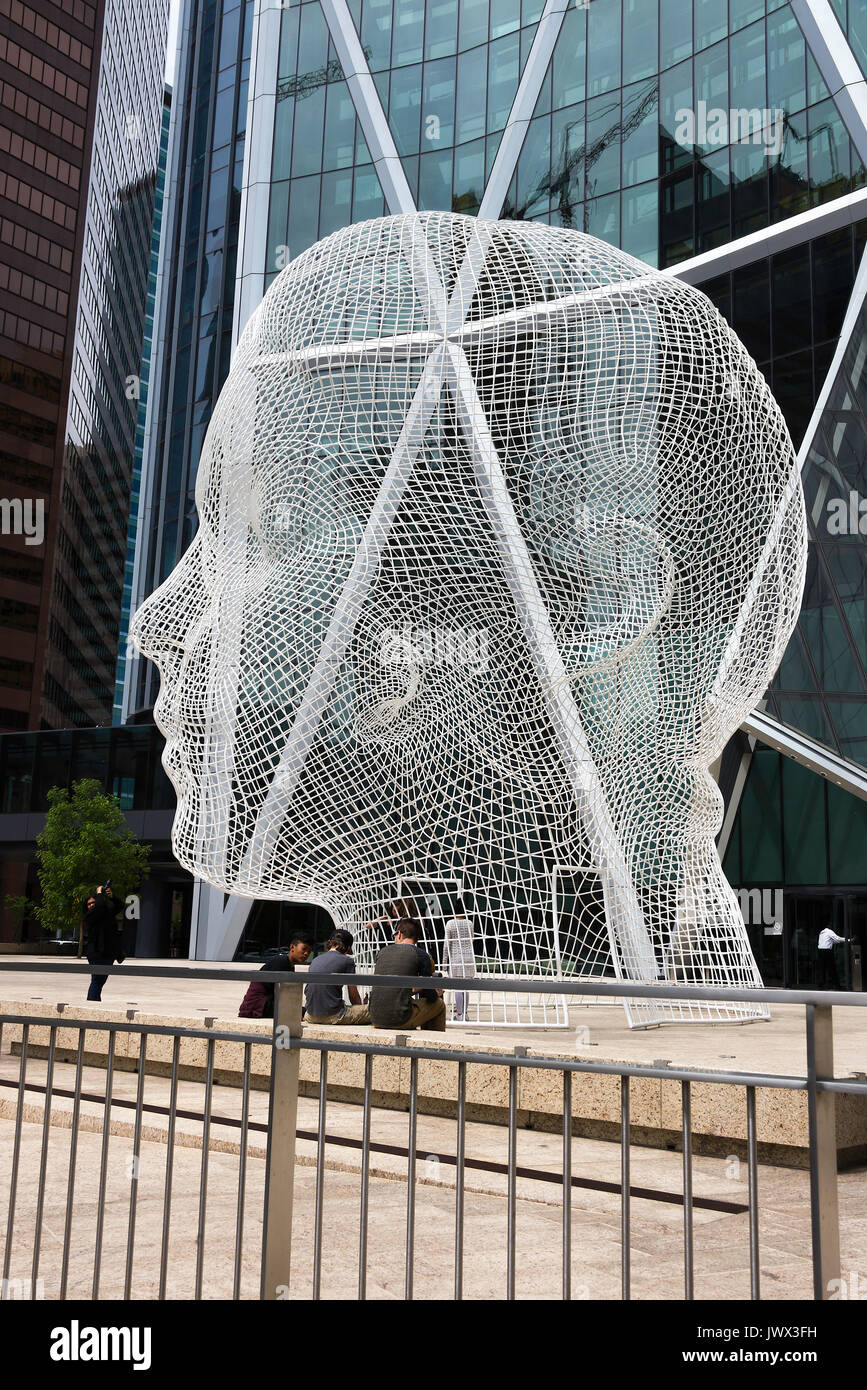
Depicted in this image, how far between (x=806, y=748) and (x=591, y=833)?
1447 centimetres

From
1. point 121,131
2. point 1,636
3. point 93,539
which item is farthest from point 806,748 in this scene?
point 121,131

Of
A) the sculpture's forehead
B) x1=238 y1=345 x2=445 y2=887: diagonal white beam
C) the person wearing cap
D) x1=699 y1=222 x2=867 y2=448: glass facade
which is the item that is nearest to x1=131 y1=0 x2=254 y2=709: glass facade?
x1=699 y1=222 x2=867 y2=448: glass facade

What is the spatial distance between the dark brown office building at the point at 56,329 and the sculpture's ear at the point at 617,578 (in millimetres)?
69144

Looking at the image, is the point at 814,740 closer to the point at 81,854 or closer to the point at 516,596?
the point at 516,596

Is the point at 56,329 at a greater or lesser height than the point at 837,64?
greater

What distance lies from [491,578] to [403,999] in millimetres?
4354

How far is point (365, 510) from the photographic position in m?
12.7

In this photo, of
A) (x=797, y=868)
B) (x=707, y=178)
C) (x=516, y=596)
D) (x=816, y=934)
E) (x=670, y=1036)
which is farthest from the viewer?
(x=797, y=868)

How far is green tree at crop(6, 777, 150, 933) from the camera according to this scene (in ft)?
132

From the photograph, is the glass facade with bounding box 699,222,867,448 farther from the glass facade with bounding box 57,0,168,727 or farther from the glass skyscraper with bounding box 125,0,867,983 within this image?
the glass facade with bounding box 57,0,168,727

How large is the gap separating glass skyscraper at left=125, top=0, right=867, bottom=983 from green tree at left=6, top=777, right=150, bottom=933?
21.8ft

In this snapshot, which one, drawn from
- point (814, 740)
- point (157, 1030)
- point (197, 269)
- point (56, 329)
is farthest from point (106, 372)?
point (157, 1030)

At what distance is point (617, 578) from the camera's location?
12367 millimetres

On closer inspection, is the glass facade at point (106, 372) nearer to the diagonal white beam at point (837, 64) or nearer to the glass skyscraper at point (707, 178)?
the glass skyscraper at point (707, 178)
